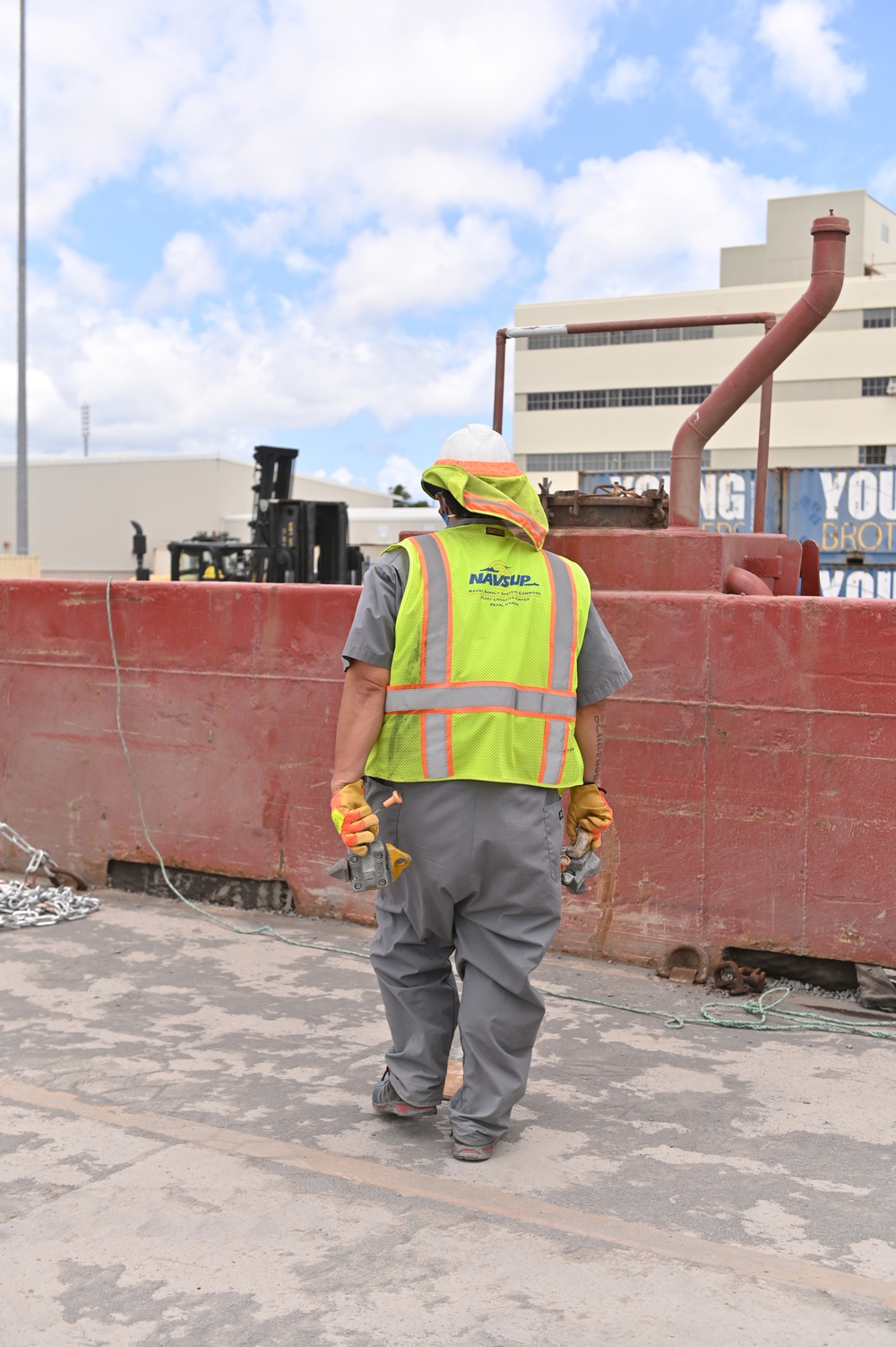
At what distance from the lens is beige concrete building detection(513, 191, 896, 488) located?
6003cm

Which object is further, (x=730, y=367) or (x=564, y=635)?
(x=730, y=367)

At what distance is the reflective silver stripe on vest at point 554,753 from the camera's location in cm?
367

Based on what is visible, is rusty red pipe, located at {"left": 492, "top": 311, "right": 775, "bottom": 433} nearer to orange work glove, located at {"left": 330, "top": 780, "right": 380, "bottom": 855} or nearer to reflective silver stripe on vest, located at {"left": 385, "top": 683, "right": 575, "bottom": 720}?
reflective silver stripe on vest, located at {"left": 385, "top": 683, "right": 575, "bottom": 720}

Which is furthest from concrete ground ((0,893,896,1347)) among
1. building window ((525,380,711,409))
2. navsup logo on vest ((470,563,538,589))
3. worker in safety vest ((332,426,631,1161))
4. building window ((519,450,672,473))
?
building window ((519,450,672,473))

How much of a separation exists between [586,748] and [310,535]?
48.2 feet

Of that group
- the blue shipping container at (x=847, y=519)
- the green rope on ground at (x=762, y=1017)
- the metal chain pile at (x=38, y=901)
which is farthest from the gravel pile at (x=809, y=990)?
the blue shipping container at (x=847, y=519)

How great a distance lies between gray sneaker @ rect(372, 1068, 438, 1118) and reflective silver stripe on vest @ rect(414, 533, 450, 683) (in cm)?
120

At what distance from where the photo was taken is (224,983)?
524cm

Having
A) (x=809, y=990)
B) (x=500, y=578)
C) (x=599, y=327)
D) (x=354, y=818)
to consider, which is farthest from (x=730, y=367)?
(x=354, y=818)

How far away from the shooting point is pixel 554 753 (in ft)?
12.1

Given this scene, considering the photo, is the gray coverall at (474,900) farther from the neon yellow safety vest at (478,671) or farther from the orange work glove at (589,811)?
the orange work glove at (589,811)

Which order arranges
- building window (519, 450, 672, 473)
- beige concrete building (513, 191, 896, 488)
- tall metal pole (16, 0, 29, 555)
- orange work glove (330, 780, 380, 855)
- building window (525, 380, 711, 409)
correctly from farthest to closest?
building window (519, 450, 672, 473)
building window (525, 380, 711, 409)
beige concrete building (513, 191, 896, 488)
tall metal pole (16, 0, 29, 555)
orange work glove (330, 780, 380, 855)

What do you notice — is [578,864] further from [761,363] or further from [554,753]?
[761,363]

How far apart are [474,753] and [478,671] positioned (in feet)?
0.74
